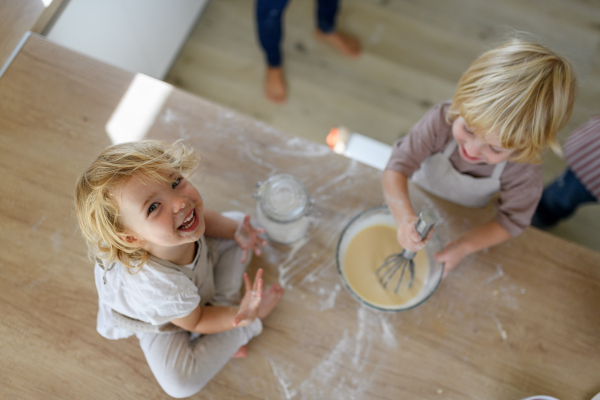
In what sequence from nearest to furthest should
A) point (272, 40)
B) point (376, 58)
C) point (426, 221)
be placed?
1. point (426, 221)
2. point (272, 40)
3. point (376, 58)

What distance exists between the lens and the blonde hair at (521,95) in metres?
0.74

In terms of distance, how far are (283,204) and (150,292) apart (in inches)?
11.6

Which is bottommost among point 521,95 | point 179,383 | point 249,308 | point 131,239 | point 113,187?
point 179,383

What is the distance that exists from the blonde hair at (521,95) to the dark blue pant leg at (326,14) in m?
1.03

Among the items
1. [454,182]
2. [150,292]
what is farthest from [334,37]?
[150,292]

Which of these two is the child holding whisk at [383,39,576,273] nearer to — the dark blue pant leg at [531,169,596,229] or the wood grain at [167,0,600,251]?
the dark blue pant leg at [531,169,596,229]

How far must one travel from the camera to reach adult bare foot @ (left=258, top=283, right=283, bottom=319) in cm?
82

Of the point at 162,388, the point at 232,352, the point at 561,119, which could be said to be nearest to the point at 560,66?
the point at 561,119

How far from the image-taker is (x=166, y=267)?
0.78 metres

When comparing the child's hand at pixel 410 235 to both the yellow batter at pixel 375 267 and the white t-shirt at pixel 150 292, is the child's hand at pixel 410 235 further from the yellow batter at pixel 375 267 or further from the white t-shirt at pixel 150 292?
the white t-shirt at pixel 150 292

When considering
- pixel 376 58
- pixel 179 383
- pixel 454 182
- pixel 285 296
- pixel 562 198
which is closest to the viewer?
pixel 179 383

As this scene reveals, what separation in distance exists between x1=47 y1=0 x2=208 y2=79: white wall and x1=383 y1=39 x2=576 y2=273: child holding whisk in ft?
3.16

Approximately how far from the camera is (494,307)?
34.1 inches

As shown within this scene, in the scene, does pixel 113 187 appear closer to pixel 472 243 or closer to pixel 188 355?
pixel 188 355
